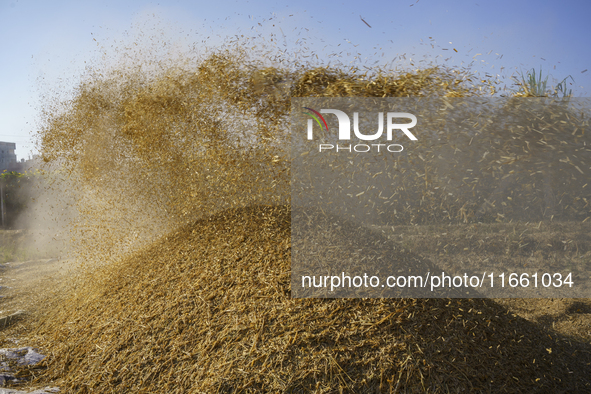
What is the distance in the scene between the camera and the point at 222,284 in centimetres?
331

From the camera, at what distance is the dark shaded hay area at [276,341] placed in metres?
2.47

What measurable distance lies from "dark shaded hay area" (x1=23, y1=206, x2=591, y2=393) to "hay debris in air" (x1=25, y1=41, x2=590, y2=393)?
11 millimetres

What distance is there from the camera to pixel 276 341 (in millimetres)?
2637

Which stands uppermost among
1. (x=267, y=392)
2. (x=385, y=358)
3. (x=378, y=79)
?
(x=378, y=79)

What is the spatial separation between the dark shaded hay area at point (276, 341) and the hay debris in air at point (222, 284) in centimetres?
1

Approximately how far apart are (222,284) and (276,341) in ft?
2.88

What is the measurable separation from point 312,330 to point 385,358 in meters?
0.52

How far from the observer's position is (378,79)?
3947 millimetres

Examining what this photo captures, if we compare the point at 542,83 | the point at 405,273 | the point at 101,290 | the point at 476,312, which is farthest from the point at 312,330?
the point at 542,83

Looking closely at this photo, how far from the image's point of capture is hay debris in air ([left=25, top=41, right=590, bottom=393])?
8.41ft

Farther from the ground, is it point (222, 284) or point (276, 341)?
point (222, 284)

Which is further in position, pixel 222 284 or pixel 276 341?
pixel 222 284

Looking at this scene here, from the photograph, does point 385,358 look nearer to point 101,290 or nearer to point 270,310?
point 270,310

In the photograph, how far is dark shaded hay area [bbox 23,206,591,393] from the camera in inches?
97.4
